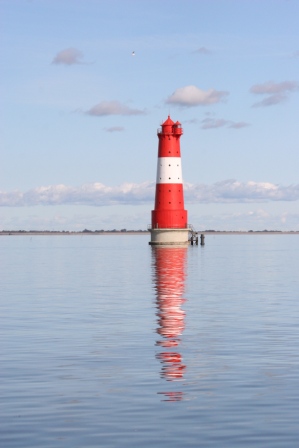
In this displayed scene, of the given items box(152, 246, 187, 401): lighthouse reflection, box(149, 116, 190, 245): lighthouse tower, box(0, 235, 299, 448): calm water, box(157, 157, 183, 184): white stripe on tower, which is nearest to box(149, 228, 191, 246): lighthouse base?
box(149, 116, 190, 245): lighthouse tower

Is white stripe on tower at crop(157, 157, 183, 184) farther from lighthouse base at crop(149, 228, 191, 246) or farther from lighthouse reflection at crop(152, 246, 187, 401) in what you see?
lighthouse reflection at crop(152, 246, 187, 401)

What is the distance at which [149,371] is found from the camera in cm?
1744

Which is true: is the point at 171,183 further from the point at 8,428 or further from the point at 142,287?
the point at 8,428

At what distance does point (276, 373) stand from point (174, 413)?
4001 mm

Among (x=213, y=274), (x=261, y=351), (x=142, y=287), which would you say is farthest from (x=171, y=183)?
(x=261, y=351)

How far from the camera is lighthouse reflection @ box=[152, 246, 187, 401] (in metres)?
17.5

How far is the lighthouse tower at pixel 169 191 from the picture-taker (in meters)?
90.1

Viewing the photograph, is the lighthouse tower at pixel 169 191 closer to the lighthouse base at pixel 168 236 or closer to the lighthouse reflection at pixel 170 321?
the lighthouse base at pixel 168 236

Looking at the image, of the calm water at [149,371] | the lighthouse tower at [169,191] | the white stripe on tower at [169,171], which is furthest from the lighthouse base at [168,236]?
the calm water at [149,371]

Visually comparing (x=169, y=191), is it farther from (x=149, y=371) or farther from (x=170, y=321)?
(x=149, y=371)

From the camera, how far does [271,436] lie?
12.4 m

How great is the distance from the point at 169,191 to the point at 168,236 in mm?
6430

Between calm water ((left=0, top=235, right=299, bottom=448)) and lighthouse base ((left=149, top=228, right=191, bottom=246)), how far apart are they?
2269 inches

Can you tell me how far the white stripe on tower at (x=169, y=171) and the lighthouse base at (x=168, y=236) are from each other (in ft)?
19.8
